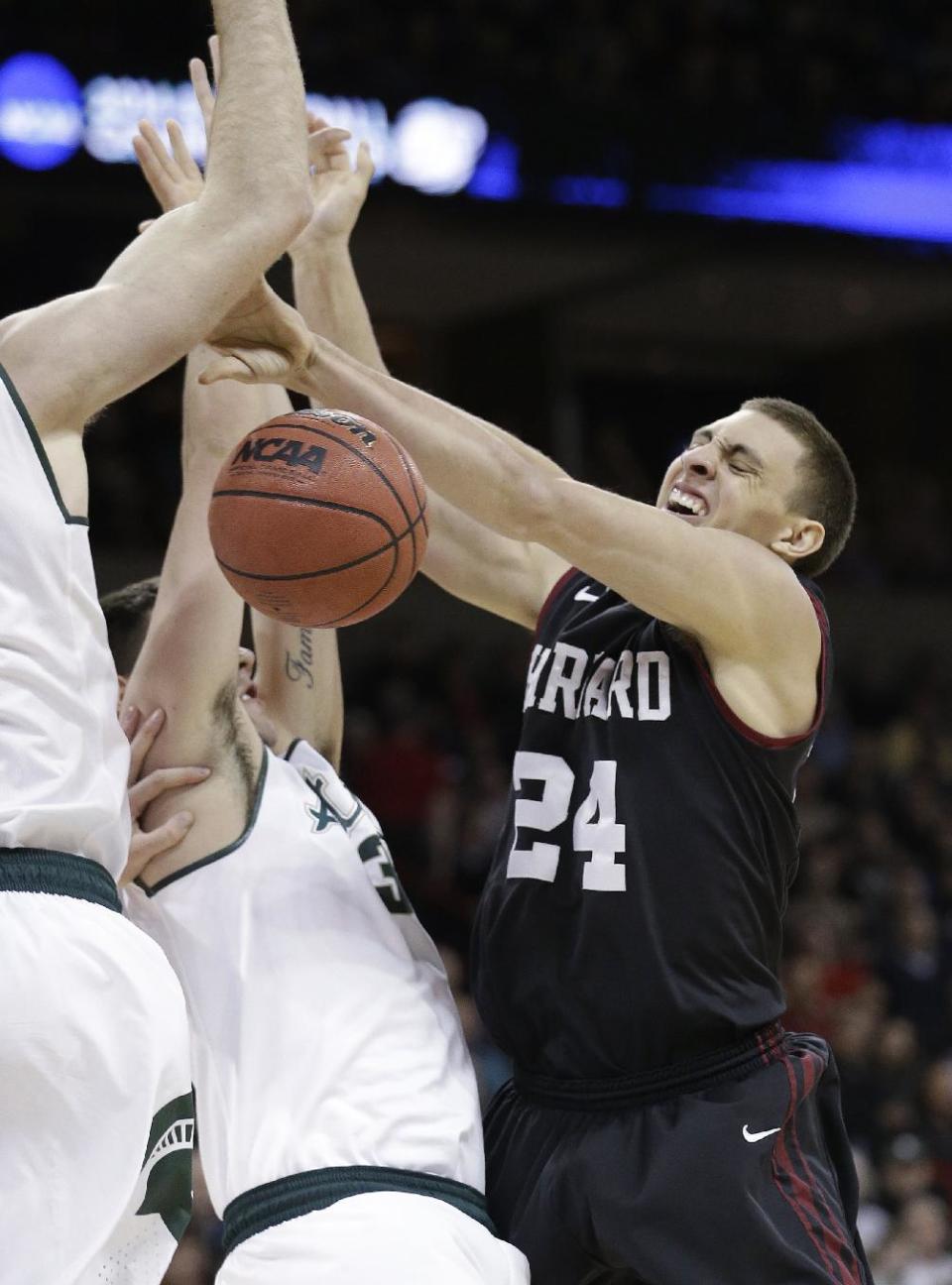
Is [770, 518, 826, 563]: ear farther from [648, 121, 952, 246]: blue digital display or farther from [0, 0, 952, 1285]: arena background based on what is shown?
[648, 121, 952, 246]: blue digital display

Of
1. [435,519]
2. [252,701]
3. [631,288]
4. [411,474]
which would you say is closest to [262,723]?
[252,701]

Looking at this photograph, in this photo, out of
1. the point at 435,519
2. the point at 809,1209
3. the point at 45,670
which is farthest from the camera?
the point at 435,519

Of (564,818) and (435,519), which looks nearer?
(564,818)

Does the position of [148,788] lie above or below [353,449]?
below

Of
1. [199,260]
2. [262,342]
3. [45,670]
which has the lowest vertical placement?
[45,670]

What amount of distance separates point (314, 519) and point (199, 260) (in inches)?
19.7

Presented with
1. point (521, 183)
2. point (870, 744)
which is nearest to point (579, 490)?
point (521, 183)

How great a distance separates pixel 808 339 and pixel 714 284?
9.30 ft

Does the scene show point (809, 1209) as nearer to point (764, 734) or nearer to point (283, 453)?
point (764, 734)

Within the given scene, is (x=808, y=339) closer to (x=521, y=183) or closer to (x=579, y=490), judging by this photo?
(x=521, y=183)

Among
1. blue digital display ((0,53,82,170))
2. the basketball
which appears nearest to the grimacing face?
the basketball

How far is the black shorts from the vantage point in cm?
333

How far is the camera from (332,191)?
437cm

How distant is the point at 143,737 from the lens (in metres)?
3.59
